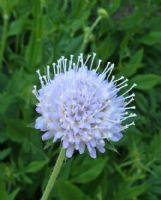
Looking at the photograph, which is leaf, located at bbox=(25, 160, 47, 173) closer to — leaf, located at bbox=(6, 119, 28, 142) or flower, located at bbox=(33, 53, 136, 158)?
leaf, located at bbox=(6, 119, 28, 142)

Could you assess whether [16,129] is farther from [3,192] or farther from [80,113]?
[80,113]

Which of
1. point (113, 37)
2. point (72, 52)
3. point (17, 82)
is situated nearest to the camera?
point (17, 82)

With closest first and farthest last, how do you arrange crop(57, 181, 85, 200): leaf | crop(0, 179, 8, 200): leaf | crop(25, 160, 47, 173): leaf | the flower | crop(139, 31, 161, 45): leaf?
the flower, crop(0, 179, 8, 200): leaf, crop(57, 181, 85, 200): leaf, crop(25, 160, 47, 173): leaf, crop(139, 31, 161, 45): leaf

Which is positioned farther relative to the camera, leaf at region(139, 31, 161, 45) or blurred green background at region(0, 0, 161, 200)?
leaf at region(139, 31, 161, 45)

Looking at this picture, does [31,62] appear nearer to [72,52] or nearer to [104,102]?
[72,52]

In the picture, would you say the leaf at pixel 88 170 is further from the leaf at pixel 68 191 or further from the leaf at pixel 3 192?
the leaf at pixel 3 192

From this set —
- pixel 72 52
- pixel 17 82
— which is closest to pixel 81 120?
pixel 17 82

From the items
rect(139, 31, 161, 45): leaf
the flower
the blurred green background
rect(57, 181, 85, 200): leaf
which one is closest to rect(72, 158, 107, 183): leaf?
the blurred green background
